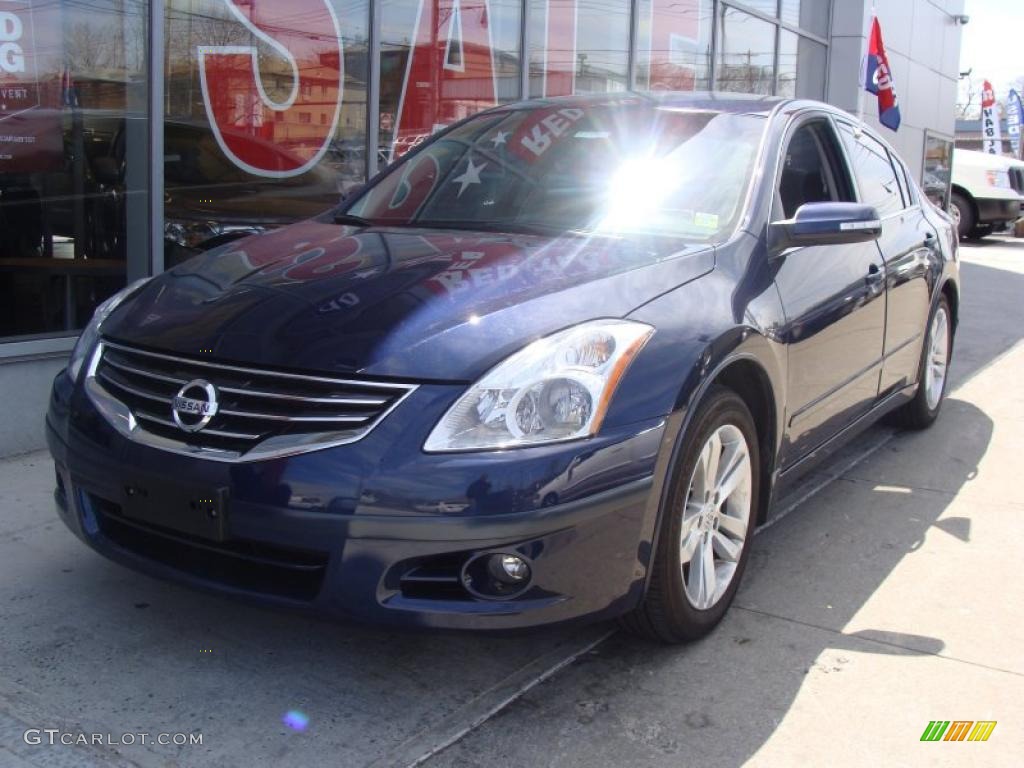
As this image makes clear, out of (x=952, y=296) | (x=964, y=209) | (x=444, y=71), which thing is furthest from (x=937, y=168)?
(x=952, y=296)

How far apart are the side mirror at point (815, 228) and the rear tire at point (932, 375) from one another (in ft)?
6.83

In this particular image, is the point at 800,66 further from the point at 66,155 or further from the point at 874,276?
the point at 66,155

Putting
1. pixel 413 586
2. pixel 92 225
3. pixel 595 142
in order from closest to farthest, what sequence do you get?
pixel 413 586 < pixel 595 142 < pixel 92 225

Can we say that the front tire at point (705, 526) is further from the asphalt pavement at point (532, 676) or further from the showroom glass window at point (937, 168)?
the showroom glass window at point (937, 168)

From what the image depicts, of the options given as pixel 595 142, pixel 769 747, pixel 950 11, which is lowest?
pixel 769 747

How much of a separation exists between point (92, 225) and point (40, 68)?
0.79 meters

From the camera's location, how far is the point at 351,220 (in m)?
3.97

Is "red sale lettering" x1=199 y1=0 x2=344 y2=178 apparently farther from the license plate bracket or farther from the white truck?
the white truck

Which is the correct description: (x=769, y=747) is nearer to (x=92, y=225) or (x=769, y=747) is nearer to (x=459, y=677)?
(x=459, y=677)

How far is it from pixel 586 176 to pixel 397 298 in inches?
45.5

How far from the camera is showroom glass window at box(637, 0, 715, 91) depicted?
10.5 meters

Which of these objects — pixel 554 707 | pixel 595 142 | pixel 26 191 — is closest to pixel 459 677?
pixel 554 707

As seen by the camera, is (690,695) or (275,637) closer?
(690,695)

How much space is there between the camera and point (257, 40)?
6.24 m
